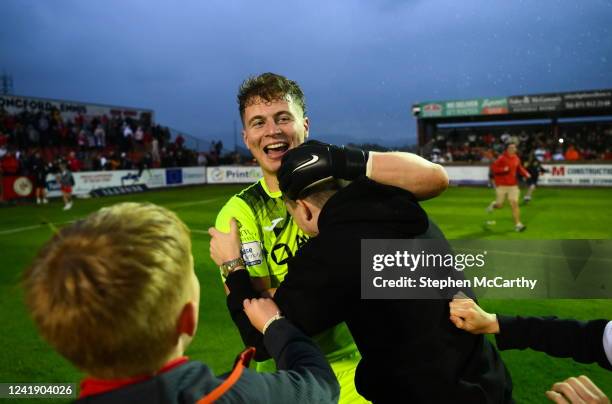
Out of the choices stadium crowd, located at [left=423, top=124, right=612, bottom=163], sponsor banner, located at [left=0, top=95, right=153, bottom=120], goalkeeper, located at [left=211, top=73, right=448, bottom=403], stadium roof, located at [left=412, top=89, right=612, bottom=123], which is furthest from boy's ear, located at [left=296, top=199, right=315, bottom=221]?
stadium roof, located at [left=412, top=89, right=612, bottom=123]

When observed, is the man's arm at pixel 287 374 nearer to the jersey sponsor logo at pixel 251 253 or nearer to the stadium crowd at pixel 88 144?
the jersey sponsor logo at pixel 251 253

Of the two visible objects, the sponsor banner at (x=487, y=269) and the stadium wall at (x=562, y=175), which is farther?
the stadium wall at (x=562, y=175)

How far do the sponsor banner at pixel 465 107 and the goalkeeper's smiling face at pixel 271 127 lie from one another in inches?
1478

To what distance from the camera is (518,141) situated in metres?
34.8

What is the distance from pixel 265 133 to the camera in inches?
116

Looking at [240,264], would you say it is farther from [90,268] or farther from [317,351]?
[90,268]

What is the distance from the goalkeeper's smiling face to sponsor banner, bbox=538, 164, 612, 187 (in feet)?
78.7

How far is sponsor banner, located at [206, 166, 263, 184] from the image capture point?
29969 mm

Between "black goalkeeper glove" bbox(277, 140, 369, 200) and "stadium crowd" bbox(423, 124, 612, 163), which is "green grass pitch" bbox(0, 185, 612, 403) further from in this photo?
"stadium crowd" bbox(423, 124, 612, 163)

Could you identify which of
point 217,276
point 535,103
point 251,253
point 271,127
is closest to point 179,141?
point 535,103

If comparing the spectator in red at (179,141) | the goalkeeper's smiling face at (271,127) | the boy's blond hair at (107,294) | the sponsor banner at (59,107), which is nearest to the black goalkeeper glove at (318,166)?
the boy's blond hair at (107,294)

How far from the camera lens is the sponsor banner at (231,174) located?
29969 mm

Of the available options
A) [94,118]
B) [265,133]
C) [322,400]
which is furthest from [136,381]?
[94,118]

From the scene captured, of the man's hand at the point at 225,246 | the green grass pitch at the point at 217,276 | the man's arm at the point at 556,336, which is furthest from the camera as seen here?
the green grass pitch at the point at 217,276
